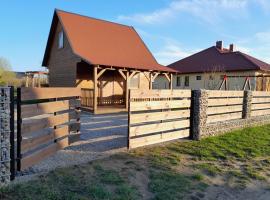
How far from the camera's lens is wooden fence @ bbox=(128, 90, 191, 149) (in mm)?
6293

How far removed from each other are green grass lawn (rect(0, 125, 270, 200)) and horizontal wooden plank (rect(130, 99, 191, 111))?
41.0 inches

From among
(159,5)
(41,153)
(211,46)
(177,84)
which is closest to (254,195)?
(41,153)

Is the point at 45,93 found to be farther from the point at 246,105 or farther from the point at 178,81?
the point at 178,81

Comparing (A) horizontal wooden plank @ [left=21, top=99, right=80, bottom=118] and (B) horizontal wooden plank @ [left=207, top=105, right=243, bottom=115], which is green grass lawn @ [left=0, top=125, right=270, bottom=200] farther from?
(B) horizontal wooden plank @ [left=207, top=105, right=243, bottom=115]

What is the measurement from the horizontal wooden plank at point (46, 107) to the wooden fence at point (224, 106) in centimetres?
429

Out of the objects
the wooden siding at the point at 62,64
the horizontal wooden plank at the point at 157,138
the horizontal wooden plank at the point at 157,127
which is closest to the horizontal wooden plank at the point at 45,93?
the horizontal wooden plank at the point at 157,127

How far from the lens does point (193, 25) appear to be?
639 inches

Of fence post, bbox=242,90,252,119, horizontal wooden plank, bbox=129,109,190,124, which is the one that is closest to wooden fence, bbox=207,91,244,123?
fence post, bbox=242,90,252,119

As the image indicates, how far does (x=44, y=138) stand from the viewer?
528cm

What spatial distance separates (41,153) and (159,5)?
10.8 metres

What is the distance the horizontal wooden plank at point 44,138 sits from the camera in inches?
182

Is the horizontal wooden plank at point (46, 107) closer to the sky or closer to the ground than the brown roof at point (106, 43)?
closer to the ground

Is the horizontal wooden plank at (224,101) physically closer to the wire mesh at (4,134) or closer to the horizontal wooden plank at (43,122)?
the horizontal wooden plank at (43,122)

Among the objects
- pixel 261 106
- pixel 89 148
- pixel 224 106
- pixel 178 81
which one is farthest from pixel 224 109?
pixel 178 81
